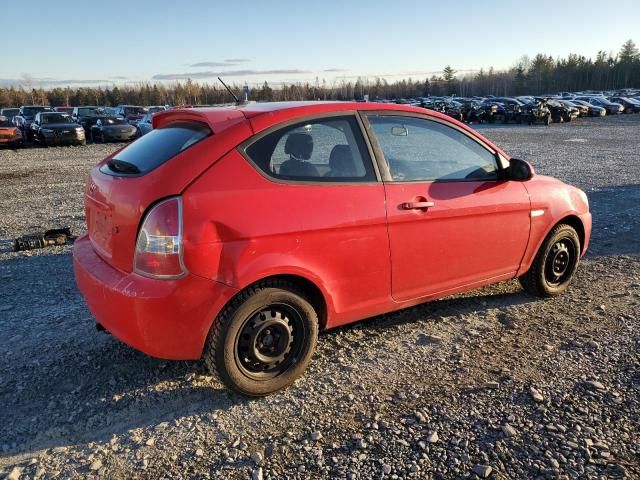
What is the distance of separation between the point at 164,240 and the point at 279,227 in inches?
25.5

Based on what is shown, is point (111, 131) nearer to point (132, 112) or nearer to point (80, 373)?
point (132, 112)

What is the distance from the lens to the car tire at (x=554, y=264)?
4461 millimetres

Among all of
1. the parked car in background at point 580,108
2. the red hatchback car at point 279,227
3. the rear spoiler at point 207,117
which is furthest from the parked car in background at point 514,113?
the rear spoiler at point 207,117

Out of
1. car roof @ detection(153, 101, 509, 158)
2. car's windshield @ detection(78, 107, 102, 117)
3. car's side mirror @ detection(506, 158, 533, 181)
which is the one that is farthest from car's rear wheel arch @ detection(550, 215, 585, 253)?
car's windshield @ detection(78, 107, 102, 117)

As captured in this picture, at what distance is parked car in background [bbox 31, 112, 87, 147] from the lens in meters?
21.8

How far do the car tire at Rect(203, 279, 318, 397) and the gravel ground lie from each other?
16cm

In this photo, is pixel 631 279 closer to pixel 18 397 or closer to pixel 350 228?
pixel 350 228

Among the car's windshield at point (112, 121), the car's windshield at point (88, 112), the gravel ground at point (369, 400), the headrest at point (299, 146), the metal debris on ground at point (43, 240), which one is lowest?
the gravel ground at point (369, 400)

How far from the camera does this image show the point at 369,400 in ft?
10.1

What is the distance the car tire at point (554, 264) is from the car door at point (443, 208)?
32 centimetres

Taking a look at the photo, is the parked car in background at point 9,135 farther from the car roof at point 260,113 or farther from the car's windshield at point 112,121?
the car roof at point 260,113

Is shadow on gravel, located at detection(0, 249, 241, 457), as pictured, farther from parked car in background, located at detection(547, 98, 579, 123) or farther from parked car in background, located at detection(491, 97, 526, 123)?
parked car in background, located at detection(547, 98, 579, 123)

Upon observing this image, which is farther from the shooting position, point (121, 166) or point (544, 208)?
point (544, 208)

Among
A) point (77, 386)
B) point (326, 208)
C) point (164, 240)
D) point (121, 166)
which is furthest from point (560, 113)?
point (77, 386)
